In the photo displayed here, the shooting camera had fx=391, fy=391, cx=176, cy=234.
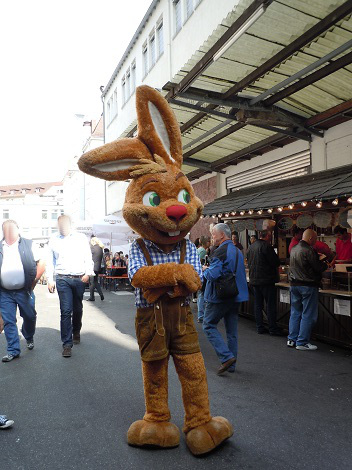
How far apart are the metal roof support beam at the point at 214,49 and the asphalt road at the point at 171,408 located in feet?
15.6

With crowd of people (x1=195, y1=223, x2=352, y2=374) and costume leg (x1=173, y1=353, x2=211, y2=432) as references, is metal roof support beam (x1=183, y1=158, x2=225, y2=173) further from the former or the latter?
costume leg (x1=173, y1=353, x2=211, y2=432)

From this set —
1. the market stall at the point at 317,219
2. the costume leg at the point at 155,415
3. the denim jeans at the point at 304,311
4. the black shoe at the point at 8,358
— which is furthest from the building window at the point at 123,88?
the costume leg at the point at 155,415

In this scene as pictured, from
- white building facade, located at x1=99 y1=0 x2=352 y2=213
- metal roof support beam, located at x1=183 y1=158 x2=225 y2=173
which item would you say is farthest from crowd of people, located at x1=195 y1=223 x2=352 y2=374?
metal roof support beam, located at x1=183 y1=158 x2=225 y2=173

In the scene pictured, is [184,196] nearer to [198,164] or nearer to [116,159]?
[116,159]

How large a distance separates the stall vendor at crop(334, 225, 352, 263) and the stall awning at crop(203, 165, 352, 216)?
137cm

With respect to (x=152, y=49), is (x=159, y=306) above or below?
below

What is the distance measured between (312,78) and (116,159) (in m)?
5.48

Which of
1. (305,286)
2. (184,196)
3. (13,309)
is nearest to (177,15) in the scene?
(305,286)

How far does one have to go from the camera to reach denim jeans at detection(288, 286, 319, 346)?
227 inches

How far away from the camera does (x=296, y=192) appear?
7.92 metres

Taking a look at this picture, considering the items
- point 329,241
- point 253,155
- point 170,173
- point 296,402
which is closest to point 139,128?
point 170,173

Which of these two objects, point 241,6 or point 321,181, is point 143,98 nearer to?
point 241,6

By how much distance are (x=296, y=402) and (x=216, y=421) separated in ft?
4.21

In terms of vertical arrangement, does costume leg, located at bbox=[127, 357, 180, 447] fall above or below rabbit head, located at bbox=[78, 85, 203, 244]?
below
